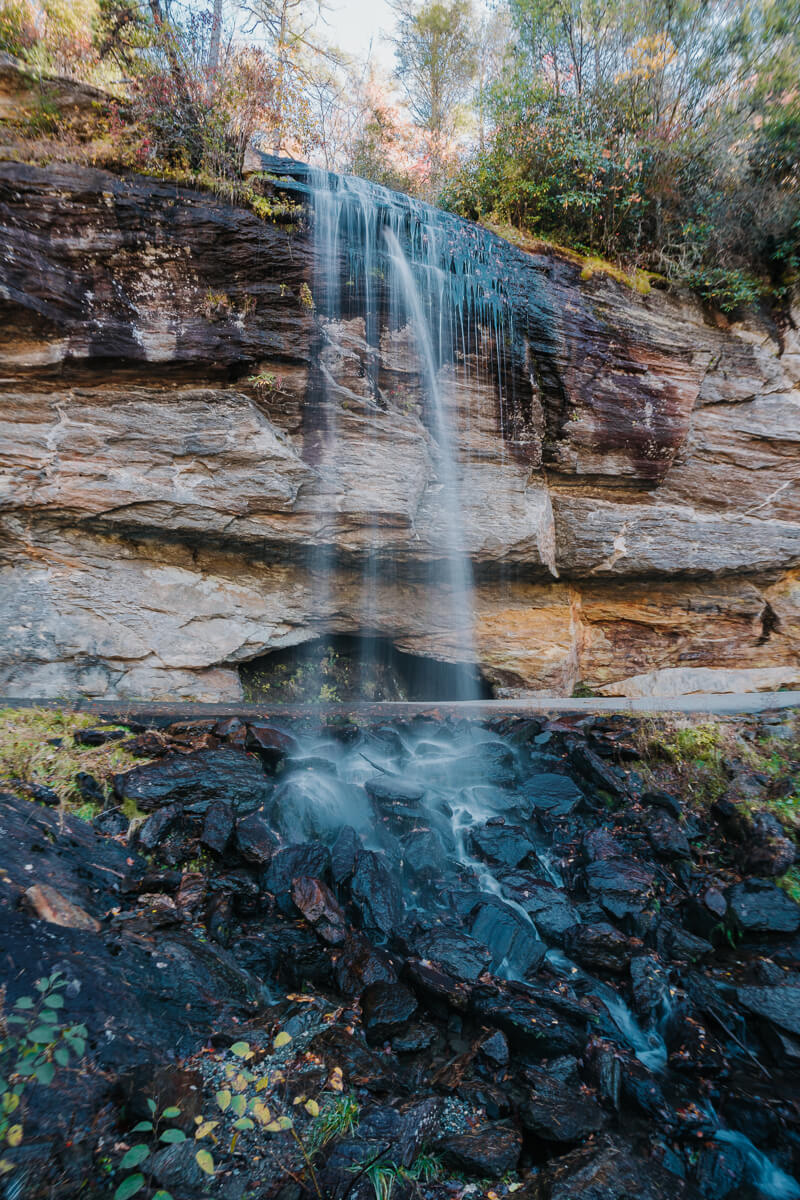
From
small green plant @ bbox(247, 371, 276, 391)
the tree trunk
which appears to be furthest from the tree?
small green plant @ bbox(247, 371, 276, 391)

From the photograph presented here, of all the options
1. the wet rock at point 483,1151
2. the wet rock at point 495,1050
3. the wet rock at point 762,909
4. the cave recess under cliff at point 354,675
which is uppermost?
the wet rock at point 483,1151

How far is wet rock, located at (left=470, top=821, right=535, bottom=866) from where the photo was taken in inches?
189

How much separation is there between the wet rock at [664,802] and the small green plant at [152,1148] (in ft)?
15.5

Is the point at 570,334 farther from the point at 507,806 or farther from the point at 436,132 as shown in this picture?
the point at 436,132

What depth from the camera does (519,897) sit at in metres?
4.31

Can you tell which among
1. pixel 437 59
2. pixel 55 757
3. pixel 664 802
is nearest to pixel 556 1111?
pixel 664 802

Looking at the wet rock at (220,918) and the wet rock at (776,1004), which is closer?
the wet rock at (776,1004)

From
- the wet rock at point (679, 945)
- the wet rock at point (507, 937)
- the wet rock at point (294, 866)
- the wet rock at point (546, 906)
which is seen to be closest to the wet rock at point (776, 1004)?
the wet rock at point (679, 945)

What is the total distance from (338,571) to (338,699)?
2.58m

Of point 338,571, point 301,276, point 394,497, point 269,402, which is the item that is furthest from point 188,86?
point 338,571

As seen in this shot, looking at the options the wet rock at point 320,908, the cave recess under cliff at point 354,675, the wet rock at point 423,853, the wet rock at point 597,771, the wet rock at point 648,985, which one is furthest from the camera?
the cave recess under cliff at point 354,675

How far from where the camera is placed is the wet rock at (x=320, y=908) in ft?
12.2

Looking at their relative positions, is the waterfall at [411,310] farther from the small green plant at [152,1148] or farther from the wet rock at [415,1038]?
the small green plant at [152,1148]

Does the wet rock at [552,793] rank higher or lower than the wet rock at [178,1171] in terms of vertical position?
lower
